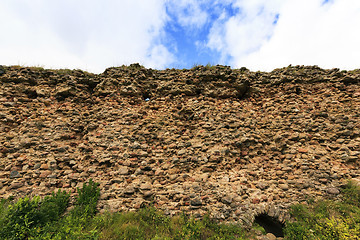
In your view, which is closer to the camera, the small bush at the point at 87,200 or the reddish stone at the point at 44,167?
the small bush at the point at 87,200

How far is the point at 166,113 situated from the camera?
8.03 meters

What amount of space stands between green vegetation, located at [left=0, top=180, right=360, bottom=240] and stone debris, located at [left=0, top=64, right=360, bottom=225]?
0.38 metres

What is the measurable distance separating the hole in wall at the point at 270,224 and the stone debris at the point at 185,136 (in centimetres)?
Answer: 23

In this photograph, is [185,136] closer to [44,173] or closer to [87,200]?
[87,200]

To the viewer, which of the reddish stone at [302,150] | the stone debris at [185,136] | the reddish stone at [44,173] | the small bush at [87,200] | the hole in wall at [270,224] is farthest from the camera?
the reddish stone at [302,150]

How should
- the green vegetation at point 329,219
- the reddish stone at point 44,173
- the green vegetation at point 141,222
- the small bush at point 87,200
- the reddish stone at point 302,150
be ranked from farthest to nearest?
1. the reddish stone at point 302,150
2. the reddish stone at point 44,173
3. the small bush at point 87,200
4. the green vegetation at point 329,219
5. the green vegetation at point 141,222

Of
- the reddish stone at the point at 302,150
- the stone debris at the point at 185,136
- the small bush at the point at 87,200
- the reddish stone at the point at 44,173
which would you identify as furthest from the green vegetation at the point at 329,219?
the reddish stone at the point at 44,173

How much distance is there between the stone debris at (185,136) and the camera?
5695mm

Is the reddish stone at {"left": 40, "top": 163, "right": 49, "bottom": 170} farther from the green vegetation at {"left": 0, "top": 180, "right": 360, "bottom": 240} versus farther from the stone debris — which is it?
the green vegetation at {"left": 0, "top": 180, "right": 360, "bottom": 240}

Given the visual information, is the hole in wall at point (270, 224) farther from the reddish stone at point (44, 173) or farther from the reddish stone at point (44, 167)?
the reddish stone at point (44, 167)

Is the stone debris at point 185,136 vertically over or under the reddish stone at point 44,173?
over

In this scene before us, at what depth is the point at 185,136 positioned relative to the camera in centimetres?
734

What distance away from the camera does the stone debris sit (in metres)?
5.70

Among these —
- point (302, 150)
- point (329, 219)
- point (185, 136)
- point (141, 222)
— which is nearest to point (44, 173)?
point (141, 222)
